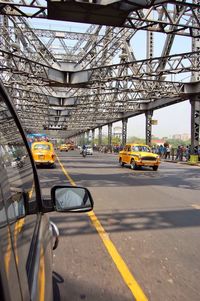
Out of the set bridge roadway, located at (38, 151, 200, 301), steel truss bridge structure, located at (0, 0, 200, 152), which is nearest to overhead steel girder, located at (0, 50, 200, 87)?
steel truss bridge structure, located at (0, 0, 200, 152)

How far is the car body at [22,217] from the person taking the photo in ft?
4.32

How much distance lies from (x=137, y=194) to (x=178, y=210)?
9.62ft

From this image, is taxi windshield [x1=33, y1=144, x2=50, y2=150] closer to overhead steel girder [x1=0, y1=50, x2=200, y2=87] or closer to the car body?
overhead steel girder [x1=0, y1=50, x2=200, y2=87]

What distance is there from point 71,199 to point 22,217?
1.12 m

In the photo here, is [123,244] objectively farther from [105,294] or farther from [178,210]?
[178,210]

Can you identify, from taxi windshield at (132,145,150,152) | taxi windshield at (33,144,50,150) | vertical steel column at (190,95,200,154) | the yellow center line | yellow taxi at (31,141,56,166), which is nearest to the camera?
the yellow center line

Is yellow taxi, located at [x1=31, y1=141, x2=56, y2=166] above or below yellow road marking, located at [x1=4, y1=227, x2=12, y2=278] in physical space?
below

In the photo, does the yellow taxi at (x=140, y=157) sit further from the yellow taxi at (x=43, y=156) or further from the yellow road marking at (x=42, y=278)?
the yellow road marking at (x=42, y=278)

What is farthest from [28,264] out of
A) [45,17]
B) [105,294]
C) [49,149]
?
[49,149]

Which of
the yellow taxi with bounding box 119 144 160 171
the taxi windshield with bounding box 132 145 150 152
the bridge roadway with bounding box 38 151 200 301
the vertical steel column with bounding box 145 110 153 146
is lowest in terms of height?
the bridge roadway with bounding box 38 151 200 301

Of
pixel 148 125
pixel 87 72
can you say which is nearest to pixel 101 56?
pixel 87 72

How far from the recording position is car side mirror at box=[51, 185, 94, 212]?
9.05 feet

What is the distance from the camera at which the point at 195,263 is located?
193 inches

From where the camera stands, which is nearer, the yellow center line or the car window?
the car window
